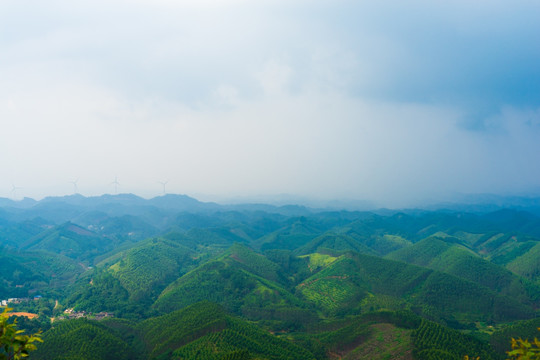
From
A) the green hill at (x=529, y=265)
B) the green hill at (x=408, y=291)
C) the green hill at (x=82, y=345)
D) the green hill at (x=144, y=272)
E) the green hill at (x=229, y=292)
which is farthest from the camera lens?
the green hill at (x=529, y=265)

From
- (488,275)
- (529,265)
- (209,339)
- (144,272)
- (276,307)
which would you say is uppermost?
(529,265)

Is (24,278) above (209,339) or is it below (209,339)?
below

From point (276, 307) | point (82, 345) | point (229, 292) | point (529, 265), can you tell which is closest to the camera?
point (82, 345)

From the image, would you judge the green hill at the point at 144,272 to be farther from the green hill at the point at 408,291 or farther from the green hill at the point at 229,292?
the green hill at the point at 408,291

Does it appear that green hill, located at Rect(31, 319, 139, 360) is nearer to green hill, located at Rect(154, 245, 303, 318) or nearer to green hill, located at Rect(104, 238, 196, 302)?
green hill, located at Rect(154, 245, 303, 318)

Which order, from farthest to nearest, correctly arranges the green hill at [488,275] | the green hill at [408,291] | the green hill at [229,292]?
the green hill at [488,275], the green hill at [408,291], the green hill at [229,292]

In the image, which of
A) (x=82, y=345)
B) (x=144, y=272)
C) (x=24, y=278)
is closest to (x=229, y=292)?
(x=144, y=272)

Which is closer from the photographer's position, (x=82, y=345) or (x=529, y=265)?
(x=82, y=345)

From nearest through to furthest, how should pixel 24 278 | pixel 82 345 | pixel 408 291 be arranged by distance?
pixel 82 345 → pixel 408 291 → pixel 24 278


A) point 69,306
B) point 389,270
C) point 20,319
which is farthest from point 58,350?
point 389,270

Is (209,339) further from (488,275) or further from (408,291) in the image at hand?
(488,275)

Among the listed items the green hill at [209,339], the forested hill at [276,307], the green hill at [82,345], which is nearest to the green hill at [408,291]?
the forested hill at [276,307]
